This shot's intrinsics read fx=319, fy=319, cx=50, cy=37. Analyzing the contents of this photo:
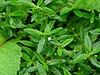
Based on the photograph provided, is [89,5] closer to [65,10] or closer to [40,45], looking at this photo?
[65,10]

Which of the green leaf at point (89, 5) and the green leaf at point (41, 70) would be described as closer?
the green leaf at point (41, 70)

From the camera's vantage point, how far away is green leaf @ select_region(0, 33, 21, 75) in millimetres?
1874

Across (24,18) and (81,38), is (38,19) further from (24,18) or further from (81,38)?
(81,38)

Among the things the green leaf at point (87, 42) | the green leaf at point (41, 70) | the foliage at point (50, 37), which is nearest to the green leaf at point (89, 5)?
the foliage at point (50, 37)

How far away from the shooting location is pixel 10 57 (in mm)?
1956

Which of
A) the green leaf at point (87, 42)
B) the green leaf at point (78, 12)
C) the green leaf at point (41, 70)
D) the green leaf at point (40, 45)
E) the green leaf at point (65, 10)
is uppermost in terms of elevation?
the green leaf at point (65, 10)

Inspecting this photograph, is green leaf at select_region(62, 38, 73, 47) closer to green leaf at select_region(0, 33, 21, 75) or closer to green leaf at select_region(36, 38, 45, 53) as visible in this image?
green leaf at select_region(36, 38, 45, 53)

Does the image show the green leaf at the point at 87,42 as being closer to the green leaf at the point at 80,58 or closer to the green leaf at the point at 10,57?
the green leaf at the point at 80,58

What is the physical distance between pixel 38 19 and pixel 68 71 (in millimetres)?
381

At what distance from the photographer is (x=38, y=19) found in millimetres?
2006

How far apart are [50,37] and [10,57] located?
10.9 inches

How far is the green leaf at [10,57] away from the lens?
1.87 meters

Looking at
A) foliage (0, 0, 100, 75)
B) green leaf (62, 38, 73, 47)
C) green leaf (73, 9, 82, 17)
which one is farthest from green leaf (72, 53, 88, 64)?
green leaf (73, 9, 82, 17)

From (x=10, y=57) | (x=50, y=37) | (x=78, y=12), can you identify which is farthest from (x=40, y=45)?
(x=78, y=12)
